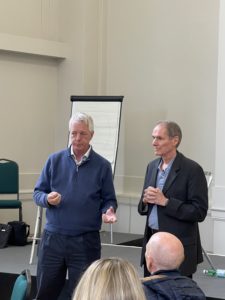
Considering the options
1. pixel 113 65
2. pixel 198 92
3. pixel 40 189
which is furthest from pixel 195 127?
pixel 40 189

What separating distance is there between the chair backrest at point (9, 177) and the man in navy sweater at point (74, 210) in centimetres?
351

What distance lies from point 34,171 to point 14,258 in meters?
2.02

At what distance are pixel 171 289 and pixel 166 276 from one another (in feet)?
0.26

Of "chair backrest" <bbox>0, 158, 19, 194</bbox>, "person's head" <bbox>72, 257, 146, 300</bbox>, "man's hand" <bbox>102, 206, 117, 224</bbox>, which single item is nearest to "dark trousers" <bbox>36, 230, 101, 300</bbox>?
"man's hand" <bbox>102, 206, 117, 224</bbox>

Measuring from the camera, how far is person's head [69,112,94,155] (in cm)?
364

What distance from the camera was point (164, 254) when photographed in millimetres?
2656

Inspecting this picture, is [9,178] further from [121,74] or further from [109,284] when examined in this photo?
[109,284]

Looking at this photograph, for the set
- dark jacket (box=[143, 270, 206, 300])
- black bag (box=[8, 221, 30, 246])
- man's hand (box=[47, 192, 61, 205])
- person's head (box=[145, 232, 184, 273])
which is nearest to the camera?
dark jacket (box=[143, 270, 206, 300])

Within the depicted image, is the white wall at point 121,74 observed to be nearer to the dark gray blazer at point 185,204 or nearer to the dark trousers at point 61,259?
the dark gray blazer at point 185,204

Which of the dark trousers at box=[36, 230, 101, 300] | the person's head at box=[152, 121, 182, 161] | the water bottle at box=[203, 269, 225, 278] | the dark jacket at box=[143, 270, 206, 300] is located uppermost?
the person's head at box=[152, 121, 182, 161]

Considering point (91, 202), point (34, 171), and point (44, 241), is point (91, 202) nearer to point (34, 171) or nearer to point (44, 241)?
point (44, 241)

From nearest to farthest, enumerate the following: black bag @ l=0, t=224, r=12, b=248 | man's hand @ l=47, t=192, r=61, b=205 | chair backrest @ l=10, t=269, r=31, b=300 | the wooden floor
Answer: chair backrest @ l=10, t=269, r=31, b=300 → man's hand @ l=47, t=192, r=61, b=205 → the wooden floor → black bag @ l=0, t=224, r=12, b=248

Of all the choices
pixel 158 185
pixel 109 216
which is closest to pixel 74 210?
pixel 109 216

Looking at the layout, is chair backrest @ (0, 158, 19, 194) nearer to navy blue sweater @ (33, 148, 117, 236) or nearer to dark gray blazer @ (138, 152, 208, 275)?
navy blue sweater @ (33, 148, 117, 236)
